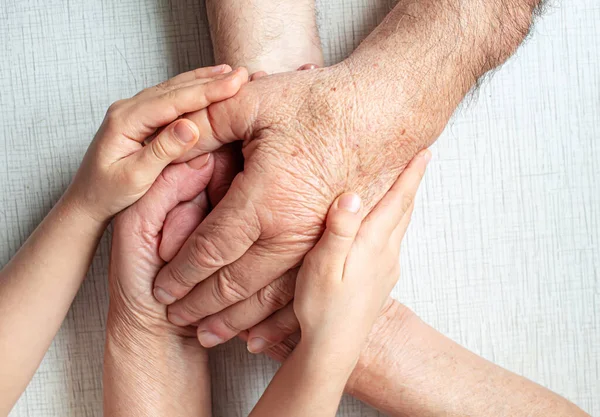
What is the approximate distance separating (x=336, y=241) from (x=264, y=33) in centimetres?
47

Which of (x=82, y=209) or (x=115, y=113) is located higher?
(x=115, y=113)

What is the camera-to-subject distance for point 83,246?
1.13 metres

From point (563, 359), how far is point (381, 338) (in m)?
0.44

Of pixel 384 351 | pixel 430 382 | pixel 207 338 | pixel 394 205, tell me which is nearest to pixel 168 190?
pixel 207 338

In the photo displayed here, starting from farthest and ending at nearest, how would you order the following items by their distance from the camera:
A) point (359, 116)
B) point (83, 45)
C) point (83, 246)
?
point (83, 45) → point (83, 246) → point (359, 116)

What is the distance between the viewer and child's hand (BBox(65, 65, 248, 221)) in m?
0.97

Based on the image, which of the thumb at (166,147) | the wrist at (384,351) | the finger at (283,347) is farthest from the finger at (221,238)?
the wrist at (384,351)

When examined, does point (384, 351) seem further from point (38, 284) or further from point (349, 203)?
point (38, 284)

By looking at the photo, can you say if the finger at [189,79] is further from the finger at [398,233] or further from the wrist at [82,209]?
the finger at [398,233]

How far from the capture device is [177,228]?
1.08 metres

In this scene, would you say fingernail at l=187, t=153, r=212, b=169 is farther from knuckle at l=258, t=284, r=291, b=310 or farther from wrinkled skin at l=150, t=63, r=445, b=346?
knuckle at l=258, t=284, r=291, b=310

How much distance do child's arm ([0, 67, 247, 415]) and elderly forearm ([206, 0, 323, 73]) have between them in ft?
A: 0.48

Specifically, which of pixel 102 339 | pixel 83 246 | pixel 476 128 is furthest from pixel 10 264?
pixel 476 128

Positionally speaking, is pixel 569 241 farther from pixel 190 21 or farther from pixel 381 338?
pixel 190 21
